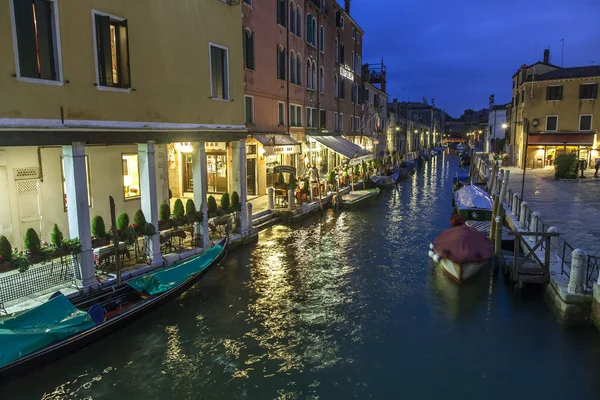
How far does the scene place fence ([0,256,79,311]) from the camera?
8539mm

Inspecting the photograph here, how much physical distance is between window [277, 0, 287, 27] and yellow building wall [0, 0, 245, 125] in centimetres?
890

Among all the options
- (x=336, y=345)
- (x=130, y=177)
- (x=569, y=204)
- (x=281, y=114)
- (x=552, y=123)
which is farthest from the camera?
(x=552, y=123)

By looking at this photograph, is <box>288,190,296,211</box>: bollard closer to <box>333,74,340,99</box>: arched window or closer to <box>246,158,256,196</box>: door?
<box>246,158,256,196</box>: door

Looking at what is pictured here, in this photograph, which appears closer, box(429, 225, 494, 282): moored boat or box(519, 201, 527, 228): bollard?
box(429, 225, 494, 282): moored boat

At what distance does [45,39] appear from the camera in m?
8.52

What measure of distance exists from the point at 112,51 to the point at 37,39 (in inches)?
71.1

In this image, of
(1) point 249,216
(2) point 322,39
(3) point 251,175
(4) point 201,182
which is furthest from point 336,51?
(4) point 201,182

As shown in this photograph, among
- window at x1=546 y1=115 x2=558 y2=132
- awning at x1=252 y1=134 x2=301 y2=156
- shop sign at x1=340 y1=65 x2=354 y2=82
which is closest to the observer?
awning at x1=252 y1=134 x2=301 y2=156

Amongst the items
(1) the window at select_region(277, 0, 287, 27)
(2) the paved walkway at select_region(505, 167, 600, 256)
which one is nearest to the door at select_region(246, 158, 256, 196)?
(1) the window at select_region(277, 0, 287, 27)

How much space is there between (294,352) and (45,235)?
738 cm

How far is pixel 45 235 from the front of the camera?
11484 millimetres

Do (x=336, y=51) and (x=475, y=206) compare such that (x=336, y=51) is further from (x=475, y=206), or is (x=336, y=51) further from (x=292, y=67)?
(x=475, y=206)

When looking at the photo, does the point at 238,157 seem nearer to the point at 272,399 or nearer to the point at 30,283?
the point at 30,283

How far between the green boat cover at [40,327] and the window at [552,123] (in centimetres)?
3813
